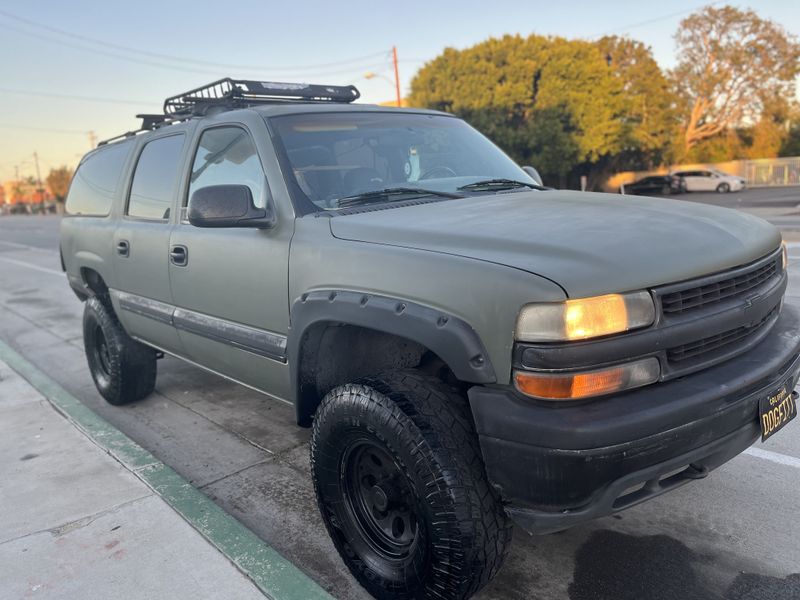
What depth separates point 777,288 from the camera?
8.72ft

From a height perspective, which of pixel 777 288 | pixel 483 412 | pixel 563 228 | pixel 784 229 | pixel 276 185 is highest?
pixel 276 185

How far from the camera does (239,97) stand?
4160 mm

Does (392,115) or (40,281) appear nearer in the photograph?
(392,115)

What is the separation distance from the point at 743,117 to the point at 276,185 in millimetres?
48324

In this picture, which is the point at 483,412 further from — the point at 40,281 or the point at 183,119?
the point at 40,281

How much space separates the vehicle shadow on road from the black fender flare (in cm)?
113

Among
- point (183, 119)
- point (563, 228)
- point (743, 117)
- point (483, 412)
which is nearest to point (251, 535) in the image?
point (483, 412)

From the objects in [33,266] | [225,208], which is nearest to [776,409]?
[225,208]

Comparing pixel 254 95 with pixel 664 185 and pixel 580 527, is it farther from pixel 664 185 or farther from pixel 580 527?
pixel 664 185

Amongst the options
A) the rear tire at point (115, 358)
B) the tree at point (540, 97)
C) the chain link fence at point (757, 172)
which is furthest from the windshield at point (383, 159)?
the chain link fence at point (757, 172)

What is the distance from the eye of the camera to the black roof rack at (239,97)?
412 centimetres

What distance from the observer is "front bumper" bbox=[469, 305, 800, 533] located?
1.92 meters

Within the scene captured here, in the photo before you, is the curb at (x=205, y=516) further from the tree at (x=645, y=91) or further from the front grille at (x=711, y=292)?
the tree at (x=645, y=91)

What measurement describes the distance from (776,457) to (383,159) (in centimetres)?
266
